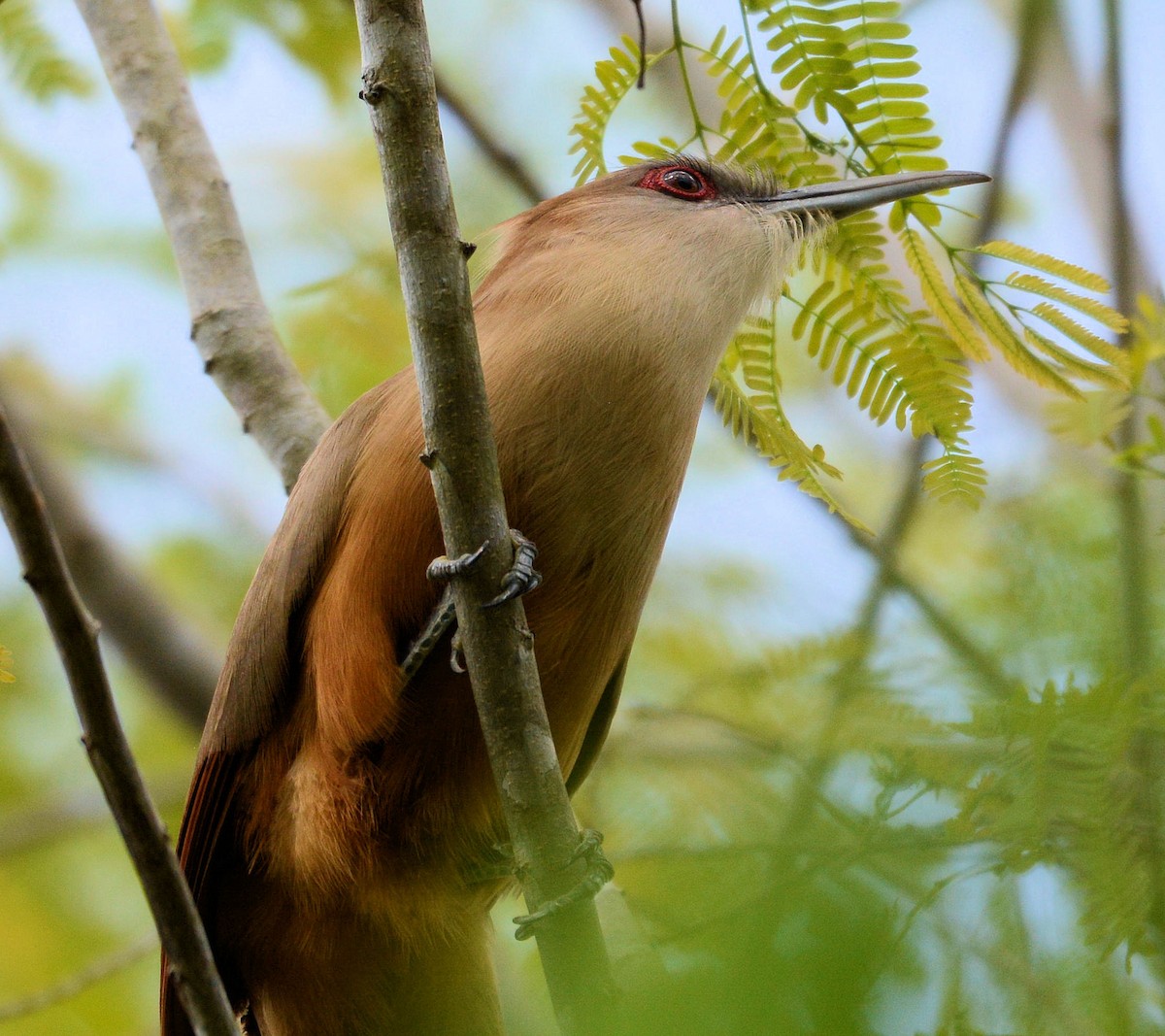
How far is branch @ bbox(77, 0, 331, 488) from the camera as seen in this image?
4250 mm

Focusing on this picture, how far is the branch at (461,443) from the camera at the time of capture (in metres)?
2.42

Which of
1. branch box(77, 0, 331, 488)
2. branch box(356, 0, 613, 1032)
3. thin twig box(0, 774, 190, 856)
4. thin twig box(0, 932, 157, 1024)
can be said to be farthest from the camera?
thin twig box(0, 774, 190, 856)

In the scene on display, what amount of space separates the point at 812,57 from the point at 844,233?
558 mm

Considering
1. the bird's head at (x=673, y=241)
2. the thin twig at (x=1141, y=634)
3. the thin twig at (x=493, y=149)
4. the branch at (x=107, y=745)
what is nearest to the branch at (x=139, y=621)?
the thin twig at (x=493, y=149)

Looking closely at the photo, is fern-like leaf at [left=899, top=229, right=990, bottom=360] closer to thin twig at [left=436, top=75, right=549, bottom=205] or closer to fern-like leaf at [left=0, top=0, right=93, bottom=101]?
thin twig at [left=436, top=75, right=549, bottom=205]

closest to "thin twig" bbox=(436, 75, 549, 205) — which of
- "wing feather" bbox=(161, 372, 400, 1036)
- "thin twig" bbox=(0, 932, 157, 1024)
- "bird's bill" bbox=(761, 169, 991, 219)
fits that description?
"bird's bill" bbox=(761, 169, 991, 219)

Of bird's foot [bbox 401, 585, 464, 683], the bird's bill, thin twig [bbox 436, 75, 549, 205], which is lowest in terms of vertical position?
bird's foot [bbox 401, 585, 464, 683]

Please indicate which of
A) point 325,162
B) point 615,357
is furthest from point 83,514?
point 615,357

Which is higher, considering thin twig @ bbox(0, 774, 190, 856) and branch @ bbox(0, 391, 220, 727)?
branch @ bbox(0, 391, 220, 727)

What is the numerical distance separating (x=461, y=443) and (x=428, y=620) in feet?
2.60

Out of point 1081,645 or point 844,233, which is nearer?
point 1081,645

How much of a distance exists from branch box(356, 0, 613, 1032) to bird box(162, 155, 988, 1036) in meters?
0.52

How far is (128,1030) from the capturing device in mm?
5277

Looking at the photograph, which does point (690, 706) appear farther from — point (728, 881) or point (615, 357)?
point (728, 881)
